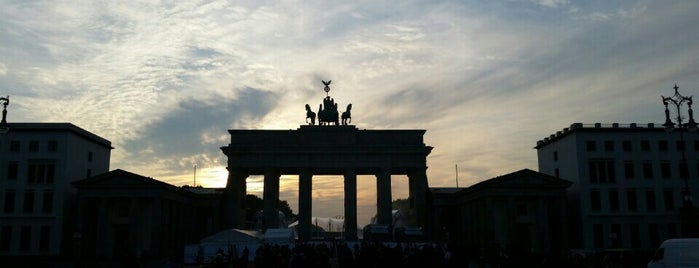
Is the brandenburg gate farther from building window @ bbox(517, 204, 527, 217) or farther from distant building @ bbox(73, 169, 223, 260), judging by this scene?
building window @ bbox(517, 204, 527, 217)

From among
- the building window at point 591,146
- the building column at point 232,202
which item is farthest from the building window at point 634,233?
the building column at point 232,202

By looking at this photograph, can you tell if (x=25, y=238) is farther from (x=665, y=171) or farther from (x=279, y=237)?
(x=665, y=171)

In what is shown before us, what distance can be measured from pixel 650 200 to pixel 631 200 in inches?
81.8

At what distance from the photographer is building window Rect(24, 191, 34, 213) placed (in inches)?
2847

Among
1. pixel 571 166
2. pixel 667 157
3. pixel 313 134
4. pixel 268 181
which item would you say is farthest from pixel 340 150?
pixel 667 157

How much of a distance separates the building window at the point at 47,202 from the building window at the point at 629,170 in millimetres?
64904

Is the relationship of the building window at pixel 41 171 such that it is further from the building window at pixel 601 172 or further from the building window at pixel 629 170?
the building window at pixel 629 170

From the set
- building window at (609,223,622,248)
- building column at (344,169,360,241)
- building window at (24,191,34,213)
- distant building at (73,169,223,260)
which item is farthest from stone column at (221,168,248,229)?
building window at (609,223,622,248)

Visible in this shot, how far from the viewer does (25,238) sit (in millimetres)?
71438

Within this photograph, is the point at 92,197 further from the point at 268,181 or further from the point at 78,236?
the point at 268,181

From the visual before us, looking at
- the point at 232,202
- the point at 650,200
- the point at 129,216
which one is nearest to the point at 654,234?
the point at 650,200

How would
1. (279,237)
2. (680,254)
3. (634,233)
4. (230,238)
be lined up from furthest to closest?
(634,233) < (279,237) < (230,238) < (680,254)

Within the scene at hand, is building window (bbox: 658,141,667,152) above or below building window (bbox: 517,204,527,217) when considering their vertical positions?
above

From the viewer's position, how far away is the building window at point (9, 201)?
72.2 metres
